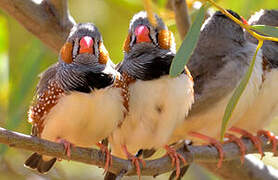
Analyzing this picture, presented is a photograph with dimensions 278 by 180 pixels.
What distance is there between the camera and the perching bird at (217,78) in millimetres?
4184

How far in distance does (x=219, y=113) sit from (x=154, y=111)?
64 cm

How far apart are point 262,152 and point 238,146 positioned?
0.54ft

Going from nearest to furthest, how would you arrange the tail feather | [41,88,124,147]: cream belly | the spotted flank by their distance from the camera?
[41,88,124,147]: cream belly < the spotted flank < the tail feather

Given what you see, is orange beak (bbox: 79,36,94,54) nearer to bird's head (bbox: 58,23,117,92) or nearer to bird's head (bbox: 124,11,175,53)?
bird's head (bbox: 58,23,117,92)

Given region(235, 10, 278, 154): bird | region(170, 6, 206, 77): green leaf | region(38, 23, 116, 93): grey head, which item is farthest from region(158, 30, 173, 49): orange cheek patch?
region(170, 6, 206, 77): green leaf

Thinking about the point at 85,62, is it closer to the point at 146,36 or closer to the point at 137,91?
the point at 137,91

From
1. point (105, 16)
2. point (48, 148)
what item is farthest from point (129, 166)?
point (105, 16)

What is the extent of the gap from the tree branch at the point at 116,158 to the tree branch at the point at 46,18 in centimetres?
129

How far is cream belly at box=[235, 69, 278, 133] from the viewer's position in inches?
173

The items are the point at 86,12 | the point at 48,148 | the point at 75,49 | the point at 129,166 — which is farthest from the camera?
the point at 86,12

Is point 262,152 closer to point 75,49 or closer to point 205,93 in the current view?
point 205,93

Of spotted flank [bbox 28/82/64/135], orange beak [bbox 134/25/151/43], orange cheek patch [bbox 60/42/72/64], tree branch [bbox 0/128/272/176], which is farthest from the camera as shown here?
orange beak [bbox 134/25/151/43]

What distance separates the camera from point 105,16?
527 centimetres

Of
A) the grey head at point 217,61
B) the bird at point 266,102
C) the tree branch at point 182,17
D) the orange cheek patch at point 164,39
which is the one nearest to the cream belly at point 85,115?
the orange cheek patch at point 164,39
